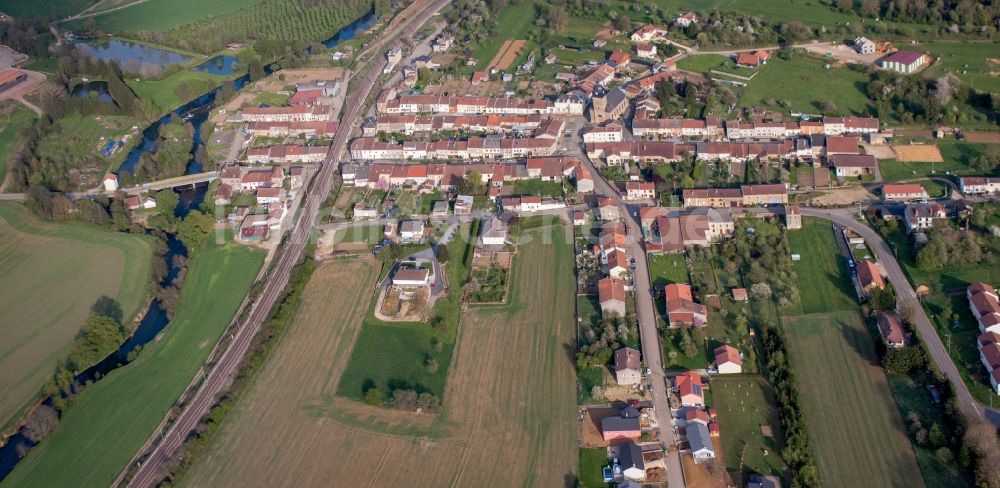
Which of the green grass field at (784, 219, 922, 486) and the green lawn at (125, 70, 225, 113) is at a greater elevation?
the green grass field at (784, 219, 922, 486)

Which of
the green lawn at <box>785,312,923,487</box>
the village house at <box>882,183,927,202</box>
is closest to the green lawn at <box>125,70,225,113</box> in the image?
the green lawn at <box>785,312,923,487</box>

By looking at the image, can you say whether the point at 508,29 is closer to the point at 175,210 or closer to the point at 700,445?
the point at 175,210

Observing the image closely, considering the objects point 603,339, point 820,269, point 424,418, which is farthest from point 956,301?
point 424,418

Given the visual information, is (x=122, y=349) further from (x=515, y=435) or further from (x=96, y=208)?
(x=515, y=435)

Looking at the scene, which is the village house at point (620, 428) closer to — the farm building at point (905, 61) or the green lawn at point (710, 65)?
the green lawn at point (710, 65)

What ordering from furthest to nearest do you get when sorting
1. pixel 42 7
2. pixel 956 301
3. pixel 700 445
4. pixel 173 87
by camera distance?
1. pixel 42 7
2. pixel 173 87
3. pixel 956 301
4. pixel 700 445

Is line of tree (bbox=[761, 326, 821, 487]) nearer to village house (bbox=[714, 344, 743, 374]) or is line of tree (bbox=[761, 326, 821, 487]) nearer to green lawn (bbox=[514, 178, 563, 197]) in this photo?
village house (bbox=[714, 344, 743, 374])
